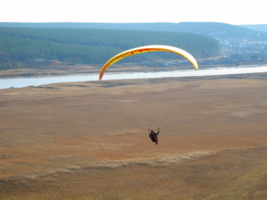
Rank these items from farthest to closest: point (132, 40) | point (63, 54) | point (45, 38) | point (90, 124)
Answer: point (132, 40)
point (45, 38)
point (63, 54)
point (90, 124)

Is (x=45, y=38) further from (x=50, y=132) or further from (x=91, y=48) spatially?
(x=50, y=132)

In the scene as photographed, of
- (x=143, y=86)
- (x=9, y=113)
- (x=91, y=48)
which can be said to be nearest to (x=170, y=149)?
(x=9, y=113)

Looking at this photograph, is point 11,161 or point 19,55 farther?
point 19,55

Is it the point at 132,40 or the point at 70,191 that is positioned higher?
the point at 132,40

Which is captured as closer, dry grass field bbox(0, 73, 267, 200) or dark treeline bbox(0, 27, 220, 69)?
dry grass field bbox(0, 73, 267, 200)

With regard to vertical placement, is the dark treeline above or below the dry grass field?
above
